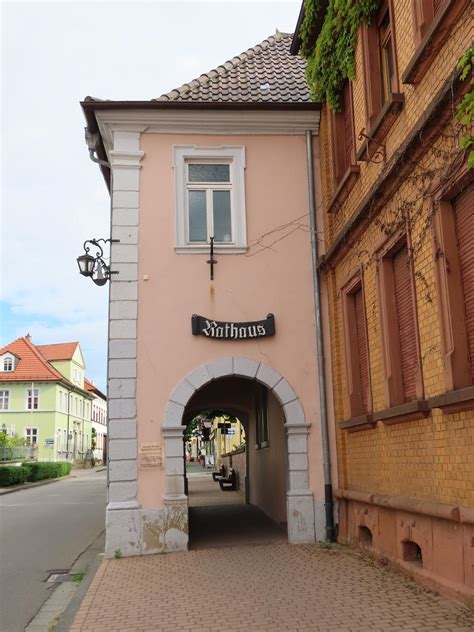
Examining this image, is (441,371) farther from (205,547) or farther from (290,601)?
(205,547)

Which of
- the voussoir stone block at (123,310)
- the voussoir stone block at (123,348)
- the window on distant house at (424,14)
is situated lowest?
the voussoir stone block at (123,348)

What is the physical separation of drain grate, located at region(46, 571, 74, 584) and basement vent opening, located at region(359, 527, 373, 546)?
166 inches

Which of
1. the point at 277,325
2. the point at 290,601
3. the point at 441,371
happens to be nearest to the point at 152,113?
the point at 277,325

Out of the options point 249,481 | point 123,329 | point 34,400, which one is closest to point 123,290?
point 123,329

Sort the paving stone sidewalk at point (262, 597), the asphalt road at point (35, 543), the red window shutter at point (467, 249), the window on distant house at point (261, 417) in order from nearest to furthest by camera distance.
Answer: the paving stone sidewalk at point (262, 597) → the red window shutter at point (467, 249) → the asphalt road at point (35, 543) → the window on distant house at point (261, 417)

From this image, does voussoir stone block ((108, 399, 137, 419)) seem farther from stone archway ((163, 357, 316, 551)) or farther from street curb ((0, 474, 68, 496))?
street curb ((0, 474, 68, 496))

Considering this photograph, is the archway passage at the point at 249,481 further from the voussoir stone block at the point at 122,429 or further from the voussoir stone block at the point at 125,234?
the voussoir stone block at the point at 125,234

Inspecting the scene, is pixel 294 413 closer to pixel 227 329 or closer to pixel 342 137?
pixel 227 329

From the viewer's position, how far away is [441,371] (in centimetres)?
729

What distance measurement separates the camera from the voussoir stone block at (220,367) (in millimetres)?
11656

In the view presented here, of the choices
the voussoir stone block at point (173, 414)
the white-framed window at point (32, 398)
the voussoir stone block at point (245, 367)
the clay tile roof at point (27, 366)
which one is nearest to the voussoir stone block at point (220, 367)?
the voussoir stone block at point (245, 367)

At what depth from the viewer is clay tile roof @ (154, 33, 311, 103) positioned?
41.4 ft

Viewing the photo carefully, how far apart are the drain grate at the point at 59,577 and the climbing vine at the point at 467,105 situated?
7860 millimetres

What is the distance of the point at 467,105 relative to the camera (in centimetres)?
632
